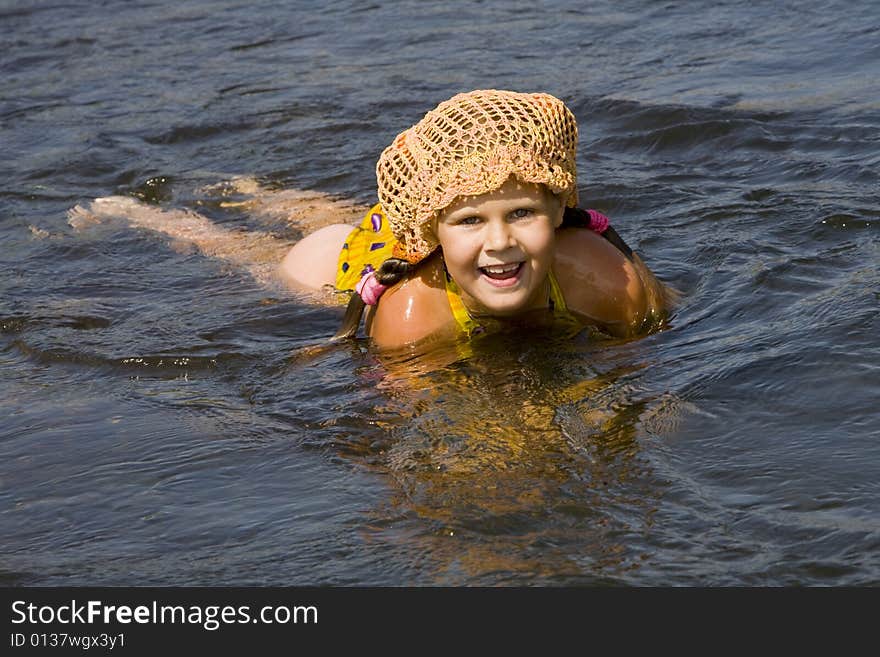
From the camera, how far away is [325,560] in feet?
12.8

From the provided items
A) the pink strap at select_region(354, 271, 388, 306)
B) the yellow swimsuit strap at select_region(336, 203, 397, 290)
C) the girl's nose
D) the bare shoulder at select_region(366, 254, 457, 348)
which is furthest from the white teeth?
the yellow swimsuit strap at select_region(336, 203, 397, 290)

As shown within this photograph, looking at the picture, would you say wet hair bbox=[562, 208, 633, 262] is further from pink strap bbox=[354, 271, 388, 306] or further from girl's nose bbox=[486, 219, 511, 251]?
pink strap bbox=[354, 271, 388, 306]

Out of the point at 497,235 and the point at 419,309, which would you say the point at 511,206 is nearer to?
the point at 497,235

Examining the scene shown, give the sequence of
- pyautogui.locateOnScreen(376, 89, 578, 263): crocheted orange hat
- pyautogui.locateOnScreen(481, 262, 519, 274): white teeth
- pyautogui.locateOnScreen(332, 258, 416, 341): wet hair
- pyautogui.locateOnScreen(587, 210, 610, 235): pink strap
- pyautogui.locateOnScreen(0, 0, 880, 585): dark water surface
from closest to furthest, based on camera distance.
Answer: pyautogui.locateOnScreen(0, 0, 880, 585): dark water surface → pyautogui.locateOnScreen(376, 89, 578, 263): crocheted orange hat → pyautogui.locateOnScreen(481, 262, 519, 274): white teeth → pyautogui.locateOnScreen(332, 258, 416, 341): wet hair → pyautogui.locateOnScreen(587, 210, 610, 235): pink strap

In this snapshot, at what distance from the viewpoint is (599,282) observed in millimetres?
5492

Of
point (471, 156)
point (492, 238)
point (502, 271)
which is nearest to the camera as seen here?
point (471, 156)

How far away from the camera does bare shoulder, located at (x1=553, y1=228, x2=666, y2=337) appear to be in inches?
216

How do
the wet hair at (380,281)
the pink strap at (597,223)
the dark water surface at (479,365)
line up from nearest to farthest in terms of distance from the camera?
the dark water surface at (479,365)
the wet hair at (380,281)
the pink strap at (597,223)

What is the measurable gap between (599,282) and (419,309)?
2.25 feet

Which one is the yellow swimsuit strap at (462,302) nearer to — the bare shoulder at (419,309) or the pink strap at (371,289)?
the bare shoulder at (419,309)

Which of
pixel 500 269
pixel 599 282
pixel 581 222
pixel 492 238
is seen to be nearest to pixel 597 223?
pixel 581 222

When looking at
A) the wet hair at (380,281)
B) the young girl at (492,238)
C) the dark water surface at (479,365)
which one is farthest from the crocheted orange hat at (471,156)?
the dark water surface at (479,365)

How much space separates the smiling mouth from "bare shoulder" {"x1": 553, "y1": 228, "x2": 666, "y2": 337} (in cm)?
33

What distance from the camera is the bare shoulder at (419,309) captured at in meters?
5.51
